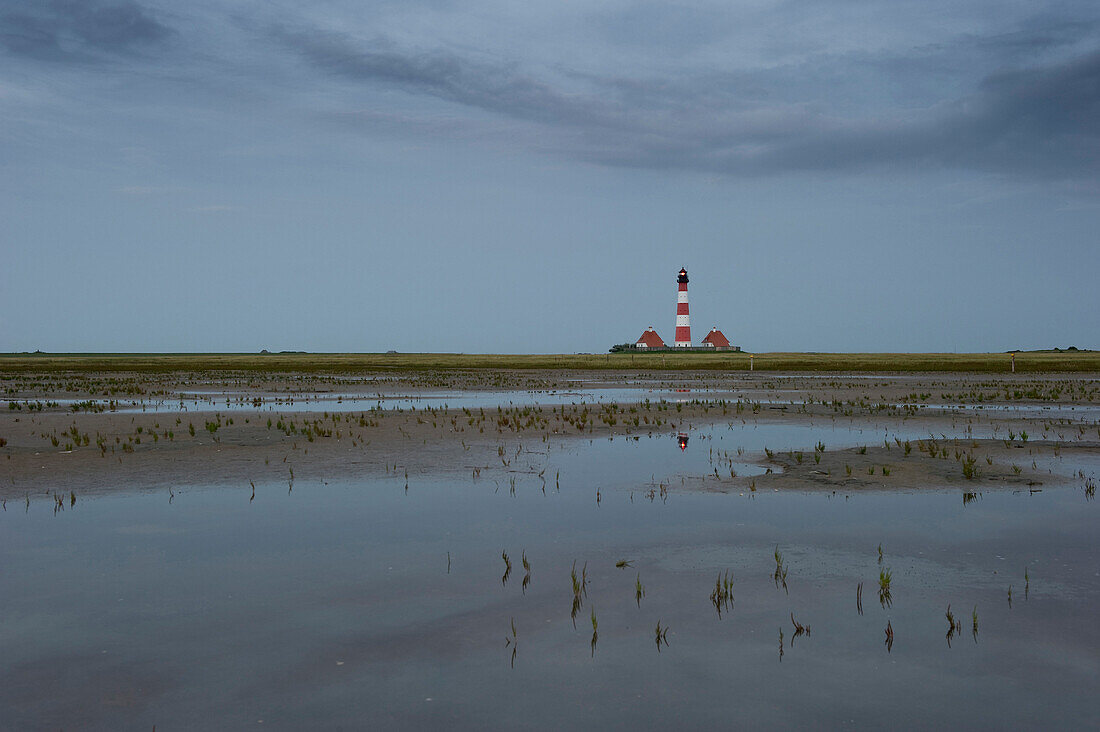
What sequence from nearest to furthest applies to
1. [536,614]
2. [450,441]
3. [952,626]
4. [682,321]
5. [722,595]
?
[952,626] → [536,614] → [722,595] → [450,441] → [682,321]

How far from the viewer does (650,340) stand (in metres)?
153

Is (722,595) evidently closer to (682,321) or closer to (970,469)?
(970,469)

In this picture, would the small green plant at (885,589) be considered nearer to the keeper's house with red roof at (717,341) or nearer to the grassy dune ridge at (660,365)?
the grassy dune ridge at (660,365)

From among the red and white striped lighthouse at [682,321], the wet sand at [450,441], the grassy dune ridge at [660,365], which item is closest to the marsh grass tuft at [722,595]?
the wet sand at [450,441]

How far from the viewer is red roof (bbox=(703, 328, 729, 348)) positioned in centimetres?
15138

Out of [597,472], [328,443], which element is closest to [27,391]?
[328,443]

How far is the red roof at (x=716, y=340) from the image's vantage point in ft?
497

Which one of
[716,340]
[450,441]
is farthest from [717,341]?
[450,441]

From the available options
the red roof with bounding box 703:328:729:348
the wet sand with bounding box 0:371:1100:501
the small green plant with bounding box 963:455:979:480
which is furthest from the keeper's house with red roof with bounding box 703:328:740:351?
the small green plant with bounding box 963:455:979:480

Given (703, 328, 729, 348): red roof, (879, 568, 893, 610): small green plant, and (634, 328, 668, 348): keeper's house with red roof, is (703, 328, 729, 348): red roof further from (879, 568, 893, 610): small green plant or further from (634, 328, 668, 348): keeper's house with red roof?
(879, 568, 893, 610): small green plant

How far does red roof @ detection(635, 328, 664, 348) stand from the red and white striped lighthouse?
865 cm

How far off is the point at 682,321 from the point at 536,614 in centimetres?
13505

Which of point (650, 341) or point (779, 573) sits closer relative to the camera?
point (779, 573)

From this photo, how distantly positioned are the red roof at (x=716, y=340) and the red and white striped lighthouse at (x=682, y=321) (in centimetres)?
1056
